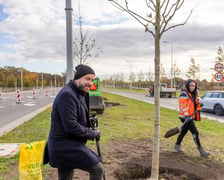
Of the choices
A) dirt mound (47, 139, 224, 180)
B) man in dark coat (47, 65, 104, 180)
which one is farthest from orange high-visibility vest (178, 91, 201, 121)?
man in dark coat (47, 65, 104, 180)

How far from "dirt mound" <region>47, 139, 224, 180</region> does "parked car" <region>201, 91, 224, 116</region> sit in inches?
431

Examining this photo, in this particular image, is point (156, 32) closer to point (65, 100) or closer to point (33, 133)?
point (65, 100)

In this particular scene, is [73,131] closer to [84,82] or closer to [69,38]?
[84,82]

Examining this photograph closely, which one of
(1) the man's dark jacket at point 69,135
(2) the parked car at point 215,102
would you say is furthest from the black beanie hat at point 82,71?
(2) the parked car at point 215,102

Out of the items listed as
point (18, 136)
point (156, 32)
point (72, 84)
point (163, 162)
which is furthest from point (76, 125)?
point (18, 136)

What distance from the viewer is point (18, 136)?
7.10 metres

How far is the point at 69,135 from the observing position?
2465 millimetres

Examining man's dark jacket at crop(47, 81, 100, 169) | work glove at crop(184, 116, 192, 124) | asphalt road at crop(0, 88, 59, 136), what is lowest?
asphalt road at crop(0, 88, 59, 136)

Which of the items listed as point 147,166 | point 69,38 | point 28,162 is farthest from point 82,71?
point 69,38

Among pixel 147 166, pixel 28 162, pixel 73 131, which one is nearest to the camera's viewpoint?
pixel 73 131

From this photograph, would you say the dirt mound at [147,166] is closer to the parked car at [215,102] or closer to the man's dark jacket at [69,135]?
the man's dark jacket at [69,135]

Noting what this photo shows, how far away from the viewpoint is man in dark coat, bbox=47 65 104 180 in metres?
2.42

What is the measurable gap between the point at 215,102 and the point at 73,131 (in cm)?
1474

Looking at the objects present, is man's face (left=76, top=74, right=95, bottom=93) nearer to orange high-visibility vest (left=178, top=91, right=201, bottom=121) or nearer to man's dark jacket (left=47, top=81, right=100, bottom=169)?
man's dark jacket (left=47, top=81, right=100, bottom=169)
